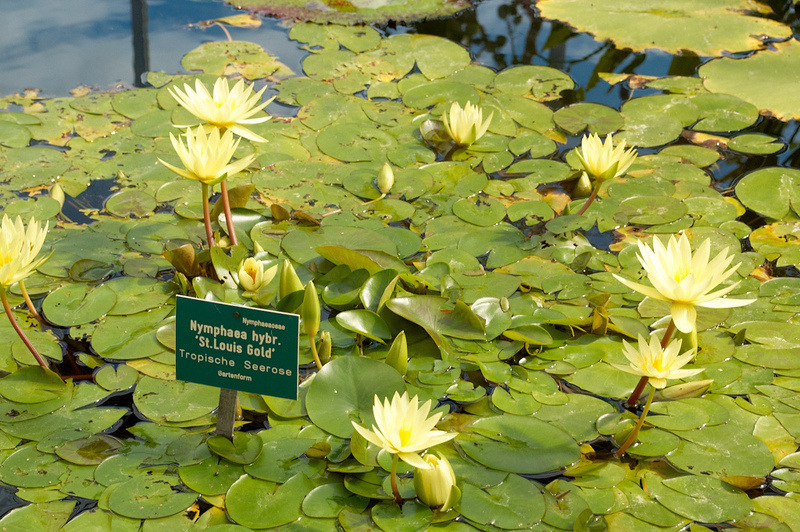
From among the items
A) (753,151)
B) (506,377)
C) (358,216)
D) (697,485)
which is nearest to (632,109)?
(753,151)

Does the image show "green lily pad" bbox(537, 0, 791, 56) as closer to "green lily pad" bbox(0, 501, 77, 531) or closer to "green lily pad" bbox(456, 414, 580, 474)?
"green lily pad" bbox(456, 414, 580, 474)

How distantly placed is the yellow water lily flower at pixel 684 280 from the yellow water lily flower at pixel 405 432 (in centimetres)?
68

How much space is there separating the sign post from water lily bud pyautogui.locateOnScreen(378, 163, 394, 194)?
149 cm

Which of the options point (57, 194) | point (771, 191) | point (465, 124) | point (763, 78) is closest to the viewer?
point (57, 194)

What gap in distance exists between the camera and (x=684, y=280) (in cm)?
193

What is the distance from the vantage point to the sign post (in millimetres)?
1850

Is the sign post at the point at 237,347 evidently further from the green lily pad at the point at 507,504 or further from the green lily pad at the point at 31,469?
the green lily pad at the point at 507,504

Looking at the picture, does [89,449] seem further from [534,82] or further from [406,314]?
[534,82]

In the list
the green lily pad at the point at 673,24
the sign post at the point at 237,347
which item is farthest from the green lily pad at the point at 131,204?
the green lily pad at the point at 673,24

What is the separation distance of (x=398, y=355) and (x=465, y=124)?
5.54 feet

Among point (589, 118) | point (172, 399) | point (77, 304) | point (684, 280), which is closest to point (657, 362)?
point (684, 280)

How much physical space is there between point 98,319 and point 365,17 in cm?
319

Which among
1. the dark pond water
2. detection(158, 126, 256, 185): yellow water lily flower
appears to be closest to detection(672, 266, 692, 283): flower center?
detection(158, 126, 256, 185): yellow water lily flower

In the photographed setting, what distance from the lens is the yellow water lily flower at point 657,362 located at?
6.16ft
